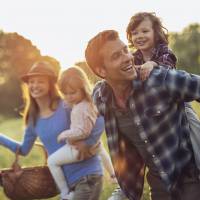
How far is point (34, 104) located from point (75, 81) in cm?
60

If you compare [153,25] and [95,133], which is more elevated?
[153,25]

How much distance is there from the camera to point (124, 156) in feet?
17.3

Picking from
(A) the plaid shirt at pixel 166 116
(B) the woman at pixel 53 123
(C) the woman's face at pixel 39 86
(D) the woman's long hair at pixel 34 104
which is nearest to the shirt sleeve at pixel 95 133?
(B) the woman at pixel 53 123

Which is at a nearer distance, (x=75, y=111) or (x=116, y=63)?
(x=116, y=63)

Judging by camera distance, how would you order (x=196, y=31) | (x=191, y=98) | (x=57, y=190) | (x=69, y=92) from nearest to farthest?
(x=191, y=98) → (x=69, y=92) → (x=57, y=190) → (x=196, y=31)

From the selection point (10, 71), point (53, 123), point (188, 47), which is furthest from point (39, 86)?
point (188, 47)

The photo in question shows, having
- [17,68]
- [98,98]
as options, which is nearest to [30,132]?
[98,98]

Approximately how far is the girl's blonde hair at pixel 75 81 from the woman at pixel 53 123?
257 mm

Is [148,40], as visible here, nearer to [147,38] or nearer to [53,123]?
[147,38]

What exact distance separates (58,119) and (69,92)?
29 cm

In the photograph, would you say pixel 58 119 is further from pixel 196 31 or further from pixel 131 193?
pixel 196 31

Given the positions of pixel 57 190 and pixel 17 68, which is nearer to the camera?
pixel 57 190

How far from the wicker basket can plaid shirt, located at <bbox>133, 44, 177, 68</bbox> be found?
1403mm

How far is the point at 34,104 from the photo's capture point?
623 cm
